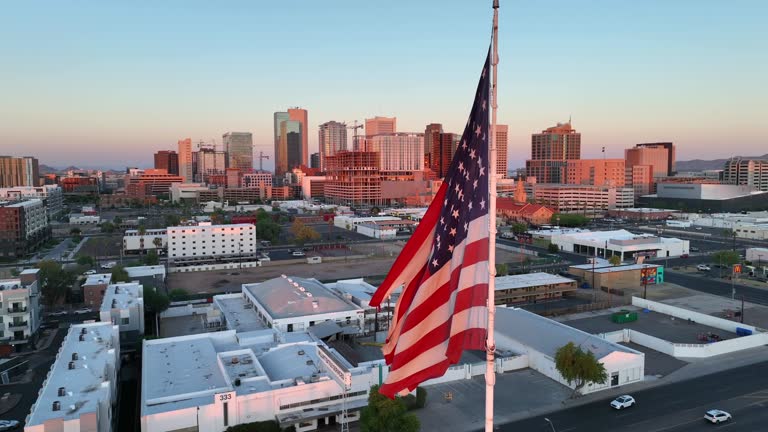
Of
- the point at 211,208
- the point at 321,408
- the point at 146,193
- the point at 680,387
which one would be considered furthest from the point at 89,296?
the point at 146,193

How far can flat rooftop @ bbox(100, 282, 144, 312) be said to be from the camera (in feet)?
79.7

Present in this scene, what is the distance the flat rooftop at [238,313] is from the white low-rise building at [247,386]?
4.47 m

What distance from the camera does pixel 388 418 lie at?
13.9m

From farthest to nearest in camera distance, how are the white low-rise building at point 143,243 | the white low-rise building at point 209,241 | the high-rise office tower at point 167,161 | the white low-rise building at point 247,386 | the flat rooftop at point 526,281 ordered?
1. the high-rise office tower at point 167,161
2. the white low-rise building at point 143,243
3. the white low-rise building at point 209,241
4. the flat rooftop at point 526,281
5. the white low-rise building at point 247,386

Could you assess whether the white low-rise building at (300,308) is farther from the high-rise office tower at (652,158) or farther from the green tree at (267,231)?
the high-rise office tower at (652,158)

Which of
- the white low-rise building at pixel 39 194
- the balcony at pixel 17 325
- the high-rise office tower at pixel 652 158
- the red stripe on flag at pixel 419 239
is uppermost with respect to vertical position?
the high-rise office tower at pixel 652 158

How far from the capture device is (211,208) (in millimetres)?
92250

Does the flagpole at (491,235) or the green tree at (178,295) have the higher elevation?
the flagpole at (491,235)

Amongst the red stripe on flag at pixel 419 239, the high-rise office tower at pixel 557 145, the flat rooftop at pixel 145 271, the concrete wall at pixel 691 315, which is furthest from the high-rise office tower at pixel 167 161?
the red stripe on flag at pixel 419 239

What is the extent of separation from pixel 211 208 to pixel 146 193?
3774 centimetres

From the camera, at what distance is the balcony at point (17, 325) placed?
2412cm

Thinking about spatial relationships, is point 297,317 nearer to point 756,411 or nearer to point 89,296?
point 89,296

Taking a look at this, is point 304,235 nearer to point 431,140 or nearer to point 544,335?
point 544,335

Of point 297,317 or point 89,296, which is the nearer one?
point 297,317
